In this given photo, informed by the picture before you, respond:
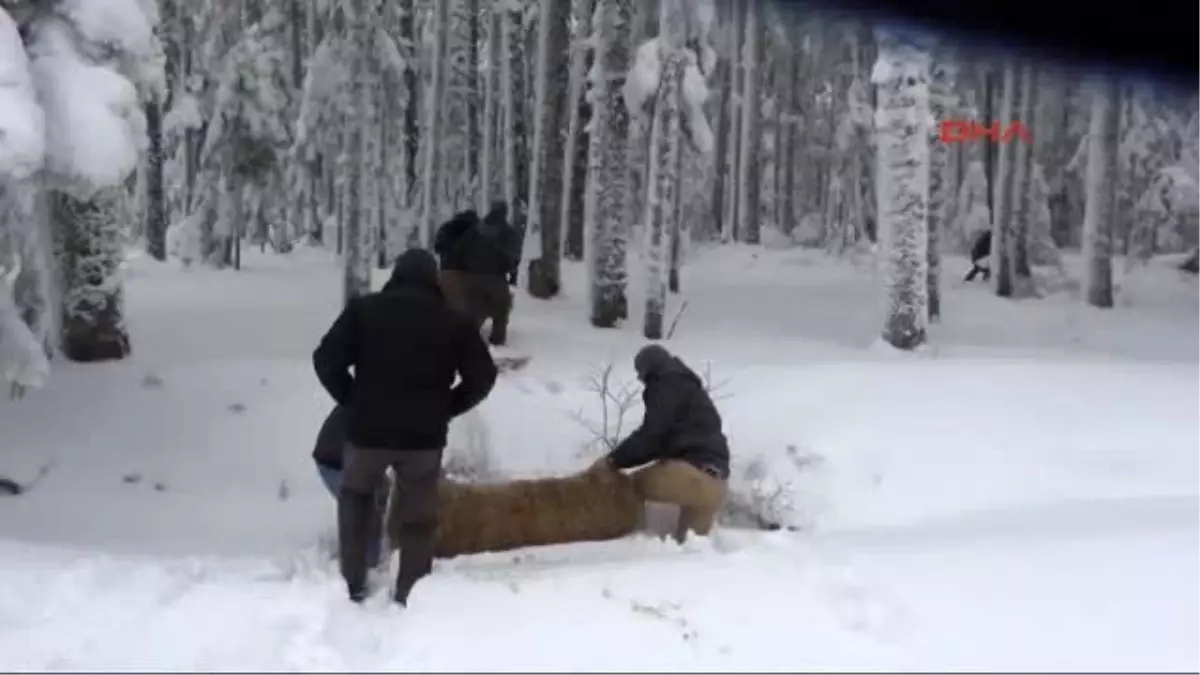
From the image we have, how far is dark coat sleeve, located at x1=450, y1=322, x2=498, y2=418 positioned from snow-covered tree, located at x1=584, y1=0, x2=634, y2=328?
9097mm

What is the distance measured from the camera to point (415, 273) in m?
6.21

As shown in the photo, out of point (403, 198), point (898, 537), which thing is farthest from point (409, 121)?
point (898, 537)

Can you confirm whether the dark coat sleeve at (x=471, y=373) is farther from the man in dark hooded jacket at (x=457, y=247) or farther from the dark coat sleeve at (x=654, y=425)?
the man in dark hooded jacket at (x=457, y=247)

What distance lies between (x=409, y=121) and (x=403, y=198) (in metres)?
3.26

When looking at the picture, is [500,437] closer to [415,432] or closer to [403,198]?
[415,432]

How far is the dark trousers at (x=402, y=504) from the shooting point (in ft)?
20.2

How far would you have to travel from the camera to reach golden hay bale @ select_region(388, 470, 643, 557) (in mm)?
8039

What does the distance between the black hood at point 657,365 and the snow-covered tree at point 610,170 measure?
291 inches

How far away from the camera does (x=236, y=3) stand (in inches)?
994

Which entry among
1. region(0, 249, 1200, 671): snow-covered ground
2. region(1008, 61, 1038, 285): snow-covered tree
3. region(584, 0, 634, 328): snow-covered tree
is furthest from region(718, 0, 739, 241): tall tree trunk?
region(0, 249, 1200, 671): snow-covered ground

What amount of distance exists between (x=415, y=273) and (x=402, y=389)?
59 centimetres

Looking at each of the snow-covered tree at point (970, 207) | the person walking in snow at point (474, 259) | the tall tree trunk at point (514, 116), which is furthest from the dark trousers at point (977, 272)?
the person walking in snow at point (474, 259)

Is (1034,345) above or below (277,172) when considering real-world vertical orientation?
below

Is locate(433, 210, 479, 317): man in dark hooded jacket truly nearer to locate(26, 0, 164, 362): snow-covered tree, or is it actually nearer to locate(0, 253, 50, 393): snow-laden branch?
locate(26, 0, 164, 362): snow-covered tree
